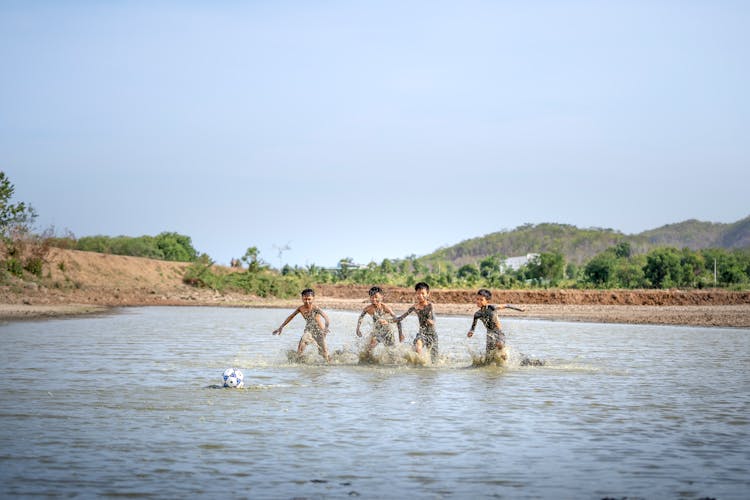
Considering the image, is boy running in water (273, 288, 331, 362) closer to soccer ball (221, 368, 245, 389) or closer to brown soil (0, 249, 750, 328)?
soccer ball (221, 368, 245, 389)

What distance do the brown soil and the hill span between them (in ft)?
338

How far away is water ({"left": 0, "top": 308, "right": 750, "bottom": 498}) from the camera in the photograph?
751 centimetres

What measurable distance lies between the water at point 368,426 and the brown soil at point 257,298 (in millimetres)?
17042

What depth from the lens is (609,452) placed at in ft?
29.2

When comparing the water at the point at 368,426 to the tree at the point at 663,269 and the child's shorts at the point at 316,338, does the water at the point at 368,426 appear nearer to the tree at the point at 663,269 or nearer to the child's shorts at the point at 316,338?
the child's shorts at the point at 316,338

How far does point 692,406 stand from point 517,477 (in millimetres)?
5412

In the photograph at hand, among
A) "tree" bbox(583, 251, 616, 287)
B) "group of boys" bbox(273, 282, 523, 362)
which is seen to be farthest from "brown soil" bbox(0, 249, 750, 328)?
"tree" bbox(583, 251, 616, 287)

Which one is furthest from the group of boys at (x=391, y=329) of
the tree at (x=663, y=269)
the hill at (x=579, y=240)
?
the hill at (x=579, y=240)

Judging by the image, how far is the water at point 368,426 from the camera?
296 inches

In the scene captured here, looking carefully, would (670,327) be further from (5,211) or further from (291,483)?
(5,211)

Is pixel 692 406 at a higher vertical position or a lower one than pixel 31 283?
lower

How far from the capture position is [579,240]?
15875 centimetres

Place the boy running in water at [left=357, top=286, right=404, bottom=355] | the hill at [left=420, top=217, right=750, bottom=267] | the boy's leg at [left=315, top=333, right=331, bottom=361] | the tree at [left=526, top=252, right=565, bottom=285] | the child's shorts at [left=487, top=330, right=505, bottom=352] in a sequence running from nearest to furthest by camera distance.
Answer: the child's shorts at [left=487, top=330, right=505, bottom=352] → the boy running in water at [left=357, top=286, right=404, bottom=355] → the boy's leg at [left=315, top=333, right=331, bottom=361] → the tree at [left=526, top=252, right=565, bottom=285] → the hill at [left=420, top=217, right=750, bottom=267]

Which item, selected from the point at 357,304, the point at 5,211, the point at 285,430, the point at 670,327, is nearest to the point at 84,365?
the point at 285,430
